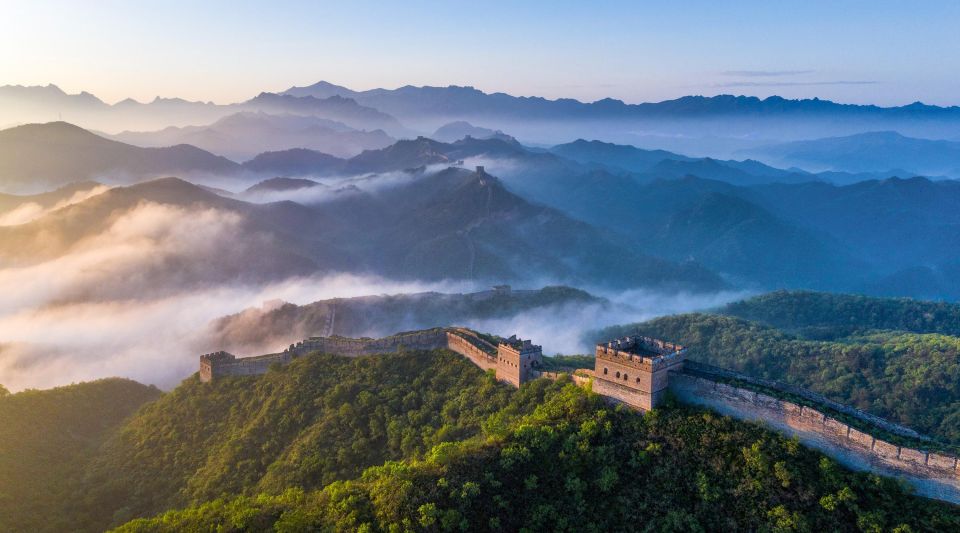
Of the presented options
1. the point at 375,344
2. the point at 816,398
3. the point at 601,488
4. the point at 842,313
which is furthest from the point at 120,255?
the point at 842,313

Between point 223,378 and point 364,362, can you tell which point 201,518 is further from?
point 223,378

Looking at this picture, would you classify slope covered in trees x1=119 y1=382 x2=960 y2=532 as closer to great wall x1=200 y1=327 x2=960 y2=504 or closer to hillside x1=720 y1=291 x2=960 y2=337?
great wall x1=200 y1=327 x2=960 y2=504

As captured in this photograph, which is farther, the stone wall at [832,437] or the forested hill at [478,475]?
the forested hill at [478,475]

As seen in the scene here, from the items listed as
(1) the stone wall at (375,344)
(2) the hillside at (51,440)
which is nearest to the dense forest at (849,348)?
(1) the stone wall at (375,344)

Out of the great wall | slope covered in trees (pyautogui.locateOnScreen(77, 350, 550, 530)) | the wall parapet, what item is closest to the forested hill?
slope covered in trees (pyautogui.locateOnScreen(77, 350, 550, 530))

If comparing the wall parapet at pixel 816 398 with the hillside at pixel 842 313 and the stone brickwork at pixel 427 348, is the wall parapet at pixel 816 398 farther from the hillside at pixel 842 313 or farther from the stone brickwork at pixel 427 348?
the hillside at pixel 842 313

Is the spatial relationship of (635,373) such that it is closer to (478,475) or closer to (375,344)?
(478,475)
